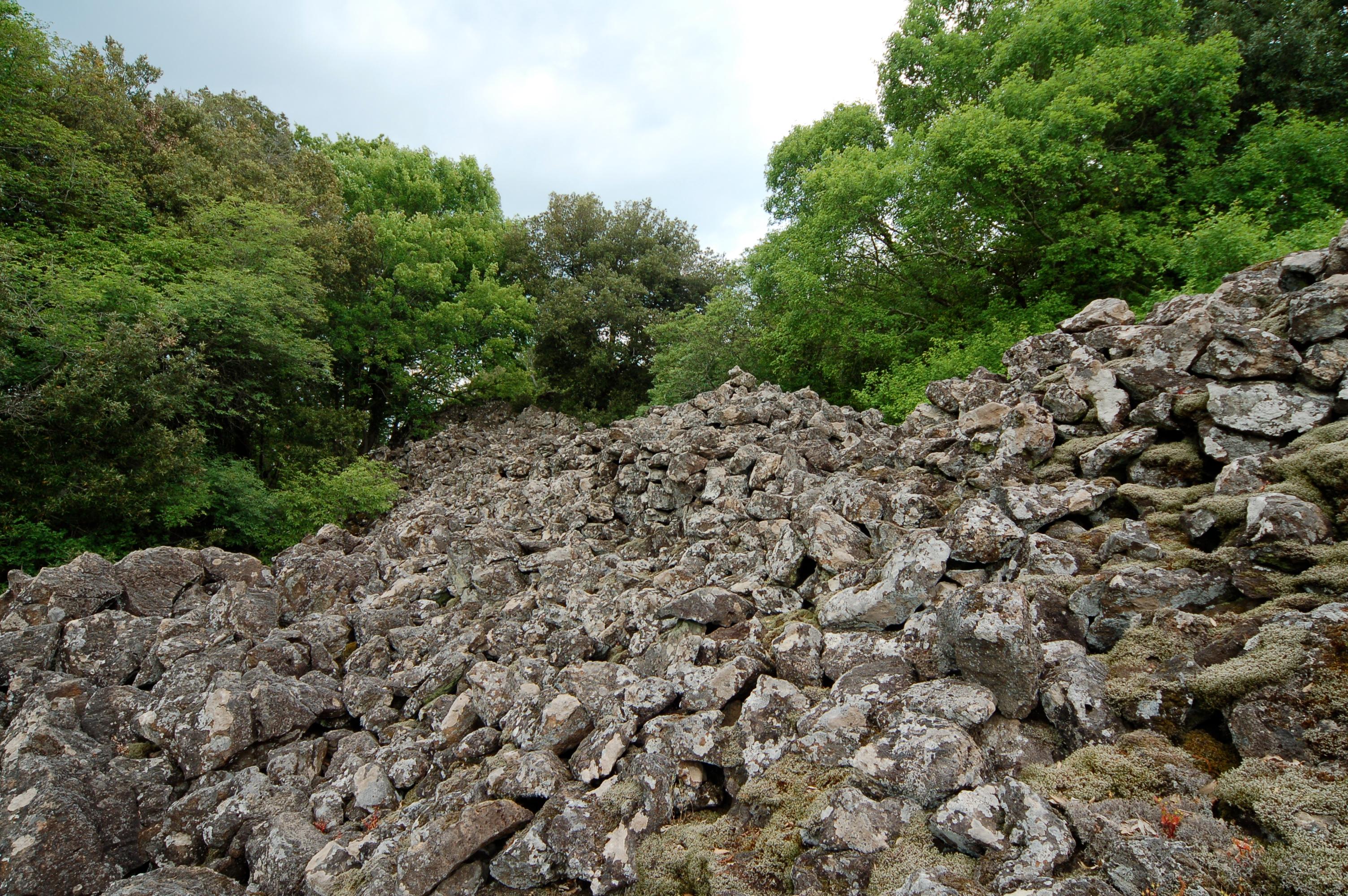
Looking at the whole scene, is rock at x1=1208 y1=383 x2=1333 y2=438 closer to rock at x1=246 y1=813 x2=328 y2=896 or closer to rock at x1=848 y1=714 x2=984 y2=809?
rock at x1=848 y1=714 x2=984 y2=809

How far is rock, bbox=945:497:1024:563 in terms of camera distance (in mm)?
4531

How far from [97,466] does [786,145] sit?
18.7 metres

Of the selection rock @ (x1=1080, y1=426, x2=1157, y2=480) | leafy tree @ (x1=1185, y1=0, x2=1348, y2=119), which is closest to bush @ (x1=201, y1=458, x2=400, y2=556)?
rock @ (x1=1080, y1=426, x2=1157, y2=480)

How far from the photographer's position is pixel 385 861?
3.72 metres

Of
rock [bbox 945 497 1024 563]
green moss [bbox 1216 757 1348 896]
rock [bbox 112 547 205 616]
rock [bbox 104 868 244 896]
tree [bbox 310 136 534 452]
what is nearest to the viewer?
green moss [bbox 1216 757 1348 896]

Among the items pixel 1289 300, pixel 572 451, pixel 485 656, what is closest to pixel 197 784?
pixel 485 656

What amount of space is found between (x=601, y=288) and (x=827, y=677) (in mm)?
23156

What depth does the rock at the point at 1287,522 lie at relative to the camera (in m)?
3.47

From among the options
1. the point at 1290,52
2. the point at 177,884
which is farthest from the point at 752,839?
the point at 1290,52

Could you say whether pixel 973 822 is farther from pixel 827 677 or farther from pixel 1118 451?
pixel 1118 451

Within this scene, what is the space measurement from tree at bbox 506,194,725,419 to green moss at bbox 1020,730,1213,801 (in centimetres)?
2225

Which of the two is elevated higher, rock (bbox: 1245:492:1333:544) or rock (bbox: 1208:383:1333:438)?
rock (bbox: 1208:383:1333:438)

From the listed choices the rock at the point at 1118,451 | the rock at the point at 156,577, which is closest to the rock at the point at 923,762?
the rock at the point at 1118,451

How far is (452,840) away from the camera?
3590 millimetres
